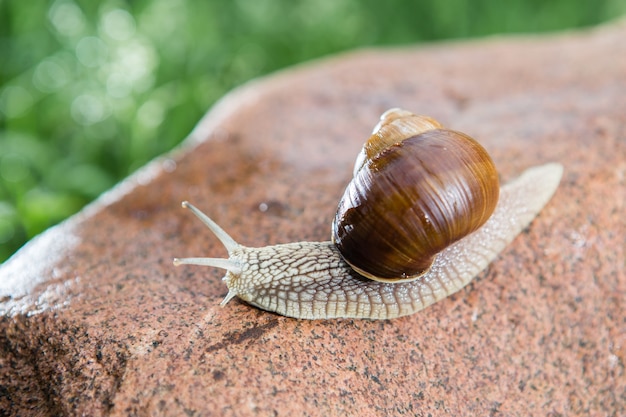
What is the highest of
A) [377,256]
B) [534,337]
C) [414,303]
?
[377,256]

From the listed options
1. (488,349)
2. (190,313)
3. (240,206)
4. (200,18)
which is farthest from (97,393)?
(200,18)

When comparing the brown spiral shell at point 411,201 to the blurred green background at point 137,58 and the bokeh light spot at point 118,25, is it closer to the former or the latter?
the blurred green background at point 137,58

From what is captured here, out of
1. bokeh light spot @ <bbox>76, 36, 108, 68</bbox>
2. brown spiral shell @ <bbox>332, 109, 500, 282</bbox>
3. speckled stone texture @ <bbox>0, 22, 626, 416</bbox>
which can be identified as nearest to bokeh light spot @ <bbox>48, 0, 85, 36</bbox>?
bokeh light spot @ <bbox>76, 36, 108, 68</bbox>

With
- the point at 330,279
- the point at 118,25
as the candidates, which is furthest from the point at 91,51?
the point at 330,279

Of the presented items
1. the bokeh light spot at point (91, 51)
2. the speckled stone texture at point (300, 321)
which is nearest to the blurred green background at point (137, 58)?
the bokeh light spot at point (91, 51)

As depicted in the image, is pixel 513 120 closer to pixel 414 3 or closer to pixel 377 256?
pixel 377 256
